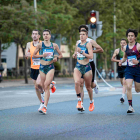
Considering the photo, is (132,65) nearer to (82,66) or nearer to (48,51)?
(82,66)

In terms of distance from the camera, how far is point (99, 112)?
9375mm

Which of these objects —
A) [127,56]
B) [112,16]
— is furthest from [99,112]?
[112,16]

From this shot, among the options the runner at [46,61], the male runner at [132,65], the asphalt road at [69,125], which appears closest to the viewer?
the asphalt road at [69,125]

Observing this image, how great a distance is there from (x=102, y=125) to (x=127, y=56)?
2493 millimetres

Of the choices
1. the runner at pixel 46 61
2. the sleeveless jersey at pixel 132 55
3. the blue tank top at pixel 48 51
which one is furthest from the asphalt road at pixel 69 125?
the blue tank top at pixel 48 51

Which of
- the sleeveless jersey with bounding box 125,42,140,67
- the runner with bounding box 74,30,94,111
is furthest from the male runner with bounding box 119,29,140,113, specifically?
the runner with bounding box 74,30,94,111

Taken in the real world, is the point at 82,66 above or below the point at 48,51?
below

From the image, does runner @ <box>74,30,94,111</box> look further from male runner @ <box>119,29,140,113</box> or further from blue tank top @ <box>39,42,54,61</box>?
male runner @ <box>119,29,140,113</box>

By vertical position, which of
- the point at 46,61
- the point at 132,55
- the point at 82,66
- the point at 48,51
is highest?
the point at 48,51

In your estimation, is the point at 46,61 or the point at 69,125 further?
the point at 46,61

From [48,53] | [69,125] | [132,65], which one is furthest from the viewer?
[48,53]

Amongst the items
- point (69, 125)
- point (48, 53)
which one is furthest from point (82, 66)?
point (69, 125)

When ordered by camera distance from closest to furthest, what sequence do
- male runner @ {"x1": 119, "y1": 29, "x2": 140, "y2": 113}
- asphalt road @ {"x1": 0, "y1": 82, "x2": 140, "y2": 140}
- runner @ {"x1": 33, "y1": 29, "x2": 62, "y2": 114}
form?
asphalt road @ {"x1": 0, "y1": 82, "x2": 140, "y2": 140} → male runner @ {"x1": 119, "y1": 29, "x2": 140, "y2": 113} → runner @ {"x1": 33, "y1": 29, "x2": 62, "y2": 114}

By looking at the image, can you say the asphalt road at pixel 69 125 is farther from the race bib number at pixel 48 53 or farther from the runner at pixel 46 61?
the race bib number at pixel 48 53
